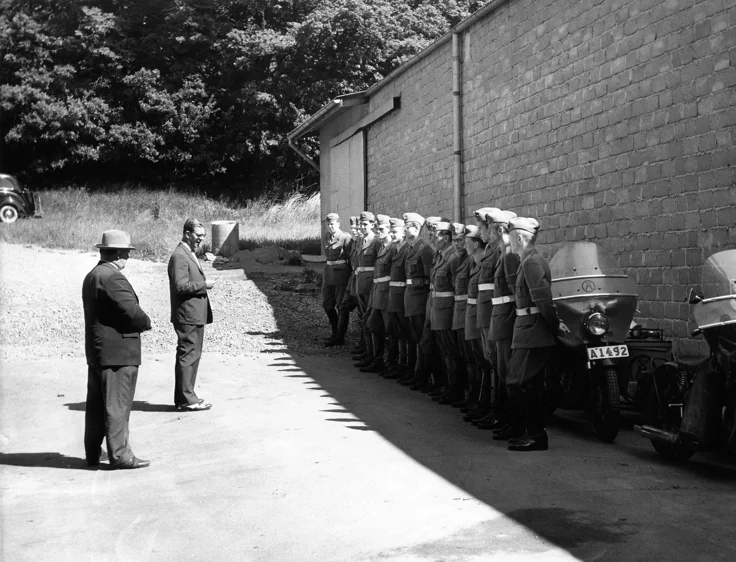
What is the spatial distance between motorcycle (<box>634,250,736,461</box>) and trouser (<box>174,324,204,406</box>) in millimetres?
5028

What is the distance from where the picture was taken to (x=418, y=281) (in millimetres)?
12031

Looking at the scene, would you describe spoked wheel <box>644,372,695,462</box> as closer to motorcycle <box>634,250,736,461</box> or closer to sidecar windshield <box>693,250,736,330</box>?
motorcycle <box>634,250,736,461</box>

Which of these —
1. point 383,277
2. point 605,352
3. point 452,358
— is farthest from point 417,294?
point 605,352

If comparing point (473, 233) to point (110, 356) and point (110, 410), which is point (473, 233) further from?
point (110, 410)

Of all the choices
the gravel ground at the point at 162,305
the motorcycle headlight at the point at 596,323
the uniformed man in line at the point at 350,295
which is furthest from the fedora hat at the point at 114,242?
the gravel ground at the point at 162,305

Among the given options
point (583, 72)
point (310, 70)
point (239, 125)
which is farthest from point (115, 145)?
point (583, 72)

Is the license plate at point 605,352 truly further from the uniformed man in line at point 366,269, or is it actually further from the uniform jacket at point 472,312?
the uniformed man in line at point 366,269

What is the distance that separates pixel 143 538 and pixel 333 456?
2.38m

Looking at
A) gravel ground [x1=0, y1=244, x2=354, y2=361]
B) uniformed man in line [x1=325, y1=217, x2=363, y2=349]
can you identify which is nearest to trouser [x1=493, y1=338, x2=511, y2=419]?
uniformed man in line [x1=325, y1=217, x2=363, y2=349]

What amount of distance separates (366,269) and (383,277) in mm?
1109

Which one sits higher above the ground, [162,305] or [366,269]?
[366,269]

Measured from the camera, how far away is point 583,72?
41.4 feet

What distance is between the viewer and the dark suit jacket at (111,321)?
311 inches

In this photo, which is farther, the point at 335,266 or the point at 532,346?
the point at 335,266
